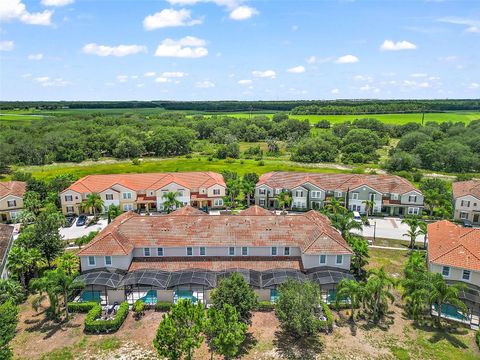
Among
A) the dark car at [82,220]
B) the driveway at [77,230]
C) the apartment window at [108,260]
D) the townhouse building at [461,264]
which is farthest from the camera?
the dark car at [82,220]

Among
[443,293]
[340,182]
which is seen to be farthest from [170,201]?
[443,293]

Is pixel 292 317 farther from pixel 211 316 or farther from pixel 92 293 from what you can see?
pixel 92 293

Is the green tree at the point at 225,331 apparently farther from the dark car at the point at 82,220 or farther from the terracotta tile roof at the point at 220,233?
the dark car at the point at 82,220

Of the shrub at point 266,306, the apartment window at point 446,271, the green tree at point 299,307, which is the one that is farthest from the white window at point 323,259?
the apartment window at point 446,271

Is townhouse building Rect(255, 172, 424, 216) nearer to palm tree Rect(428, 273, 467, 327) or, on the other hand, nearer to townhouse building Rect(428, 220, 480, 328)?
townhouse building Rect(428, 220, 480, 328)

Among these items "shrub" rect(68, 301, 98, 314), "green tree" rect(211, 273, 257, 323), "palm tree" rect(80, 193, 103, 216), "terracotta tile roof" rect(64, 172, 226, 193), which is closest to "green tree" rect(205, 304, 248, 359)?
"green tree" rect(211, 273, 257, 323)

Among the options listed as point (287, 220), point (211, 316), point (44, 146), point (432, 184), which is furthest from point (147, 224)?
point (44, 146)
